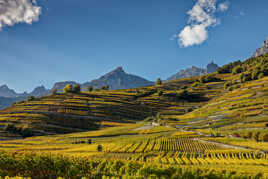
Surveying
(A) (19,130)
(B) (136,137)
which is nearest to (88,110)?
(A) (19,130)

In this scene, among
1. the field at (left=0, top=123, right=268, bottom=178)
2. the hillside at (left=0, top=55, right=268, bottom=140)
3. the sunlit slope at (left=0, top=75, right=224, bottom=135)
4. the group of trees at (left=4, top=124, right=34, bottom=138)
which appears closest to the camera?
the field at (left=0, top=123, right=268, bottom=178)

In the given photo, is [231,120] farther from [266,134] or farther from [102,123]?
[102,123]

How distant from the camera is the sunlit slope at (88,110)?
409 feet

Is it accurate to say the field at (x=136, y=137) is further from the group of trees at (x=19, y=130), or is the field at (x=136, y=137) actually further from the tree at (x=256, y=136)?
the tree at (x=256, y=136)

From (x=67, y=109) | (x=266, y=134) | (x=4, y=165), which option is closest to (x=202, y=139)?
(x=266, y=134)

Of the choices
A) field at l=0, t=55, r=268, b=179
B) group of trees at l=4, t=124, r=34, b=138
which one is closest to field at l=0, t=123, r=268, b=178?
field at l=0, t=55, r=268, b=179

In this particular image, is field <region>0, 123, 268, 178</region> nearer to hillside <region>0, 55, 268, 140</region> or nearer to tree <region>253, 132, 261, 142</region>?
tree <region>253, 132, 261, 142</region>

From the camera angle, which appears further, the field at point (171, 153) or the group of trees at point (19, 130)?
the group of trees at point (19, 130)

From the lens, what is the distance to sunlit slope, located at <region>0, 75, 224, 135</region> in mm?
124688

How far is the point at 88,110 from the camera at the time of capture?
495ft

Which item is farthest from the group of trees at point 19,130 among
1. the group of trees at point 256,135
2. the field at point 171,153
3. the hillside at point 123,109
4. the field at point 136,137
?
the group of trees at point 256,135

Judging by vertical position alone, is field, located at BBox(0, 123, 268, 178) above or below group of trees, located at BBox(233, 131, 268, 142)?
below

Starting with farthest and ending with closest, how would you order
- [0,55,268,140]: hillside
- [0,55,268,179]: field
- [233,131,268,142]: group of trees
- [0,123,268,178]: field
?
[0,55,268,140]: hillside < [233,131,268,142]: group of trees < [0,123,268,178]: field < [0,55,268,179]: field

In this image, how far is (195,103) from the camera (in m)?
187
